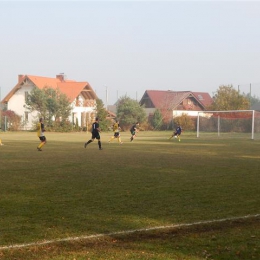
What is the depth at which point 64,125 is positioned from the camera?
2744 inches

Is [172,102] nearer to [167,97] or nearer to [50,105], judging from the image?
[167,97]

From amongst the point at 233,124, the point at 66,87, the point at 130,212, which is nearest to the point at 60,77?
the point at 66,87

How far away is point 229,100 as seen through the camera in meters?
67.5

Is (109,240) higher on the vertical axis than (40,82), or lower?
lower

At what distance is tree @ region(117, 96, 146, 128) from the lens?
75875 mm

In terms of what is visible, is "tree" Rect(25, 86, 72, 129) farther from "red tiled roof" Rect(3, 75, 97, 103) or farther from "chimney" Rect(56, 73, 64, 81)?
"chimney" Rect(56, 73, 64, 81)

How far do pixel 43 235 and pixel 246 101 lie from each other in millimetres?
62648

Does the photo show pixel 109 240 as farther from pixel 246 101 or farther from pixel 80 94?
pixel 80 94

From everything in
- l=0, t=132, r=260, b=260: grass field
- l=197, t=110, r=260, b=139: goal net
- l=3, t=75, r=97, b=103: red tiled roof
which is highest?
l=3, t=75, r=97, b=103: red tiled roof

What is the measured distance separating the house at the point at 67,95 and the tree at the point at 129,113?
15.7 ft

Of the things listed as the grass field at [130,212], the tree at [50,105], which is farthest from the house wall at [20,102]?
the grass field at [130,212]

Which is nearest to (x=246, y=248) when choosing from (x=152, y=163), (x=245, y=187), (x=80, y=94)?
(x=245, y=187)

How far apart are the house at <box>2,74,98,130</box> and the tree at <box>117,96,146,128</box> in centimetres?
478

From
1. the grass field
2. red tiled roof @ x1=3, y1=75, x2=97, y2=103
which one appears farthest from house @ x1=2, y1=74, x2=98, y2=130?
the grass field
